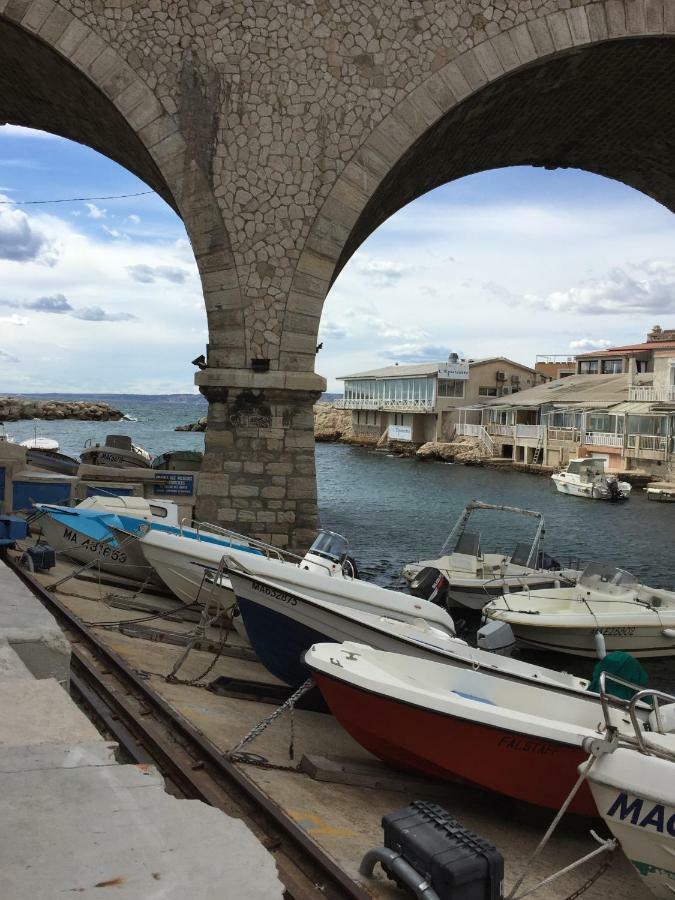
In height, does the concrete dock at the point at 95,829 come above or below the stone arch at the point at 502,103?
below

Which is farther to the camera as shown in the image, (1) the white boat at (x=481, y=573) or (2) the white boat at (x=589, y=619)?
(1) the white boat at (x=481, y=573)

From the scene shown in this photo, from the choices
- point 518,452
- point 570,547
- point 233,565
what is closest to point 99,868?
point 233,565

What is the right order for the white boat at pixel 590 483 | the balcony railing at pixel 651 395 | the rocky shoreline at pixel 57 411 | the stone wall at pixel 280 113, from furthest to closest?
the rocky shoreline at pixel 57 411 < the balcony railing at pixel 651 395 < the white boat at pixel 590 483 < the stone wall at pixel 280 113

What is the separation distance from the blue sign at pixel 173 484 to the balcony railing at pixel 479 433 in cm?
4067

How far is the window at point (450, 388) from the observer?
59.7m

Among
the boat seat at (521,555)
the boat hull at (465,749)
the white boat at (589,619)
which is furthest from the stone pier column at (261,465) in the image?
the boat seat at (521,555)

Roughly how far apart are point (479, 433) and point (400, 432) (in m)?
8.72

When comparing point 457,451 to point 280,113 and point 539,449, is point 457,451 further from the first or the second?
point 280,113

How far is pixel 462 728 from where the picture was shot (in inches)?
229

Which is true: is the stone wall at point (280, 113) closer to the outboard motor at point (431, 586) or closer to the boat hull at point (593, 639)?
the outboard motor at point (431, 586)

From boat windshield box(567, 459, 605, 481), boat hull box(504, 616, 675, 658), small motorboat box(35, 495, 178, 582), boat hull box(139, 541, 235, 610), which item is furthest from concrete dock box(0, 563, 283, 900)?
boat windshield box(567, 459, 605, 481)

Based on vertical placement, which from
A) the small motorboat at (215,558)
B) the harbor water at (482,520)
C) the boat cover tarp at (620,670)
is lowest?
the harbor water at (482,520)

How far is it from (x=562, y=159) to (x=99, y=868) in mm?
16615

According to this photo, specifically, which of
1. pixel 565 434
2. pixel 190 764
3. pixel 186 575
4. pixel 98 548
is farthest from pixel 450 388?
pixel 190 764
